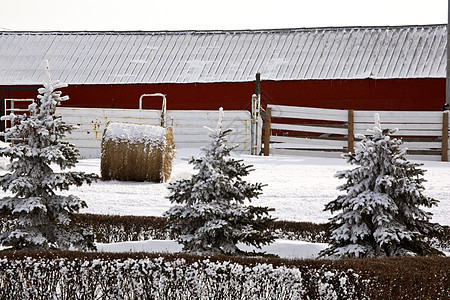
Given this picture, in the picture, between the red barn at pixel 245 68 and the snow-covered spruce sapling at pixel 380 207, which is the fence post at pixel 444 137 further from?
the snow-covered spruce sapling at pixel 380 207

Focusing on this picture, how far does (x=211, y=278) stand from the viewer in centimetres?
739

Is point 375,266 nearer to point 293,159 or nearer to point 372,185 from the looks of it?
point 372,185

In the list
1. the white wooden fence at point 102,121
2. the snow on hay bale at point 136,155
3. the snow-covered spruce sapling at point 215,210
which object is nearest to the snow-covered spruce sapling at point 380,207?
the snow-covered spruce sapling at point 215,210

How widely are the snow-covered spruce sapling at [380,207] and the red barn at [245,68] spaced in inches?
857

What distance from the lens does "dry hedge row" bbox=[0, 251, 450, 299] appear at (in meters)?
7.30

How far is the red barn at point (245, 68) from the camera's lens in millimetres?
30656

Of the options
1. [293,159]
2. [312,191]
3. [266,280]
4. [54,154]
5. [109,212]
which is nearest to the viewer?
[266,280]

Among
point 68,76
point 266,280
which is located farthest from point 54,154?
point 68,76

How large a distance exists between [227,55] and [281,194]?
18.3 meters

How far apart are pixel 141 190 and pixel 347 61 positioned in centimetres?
1698

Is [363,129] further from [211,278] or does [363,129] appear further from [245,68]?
[211,278]

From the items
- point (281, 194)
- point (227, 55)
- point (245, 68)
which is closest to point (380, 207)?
point (281, 194)

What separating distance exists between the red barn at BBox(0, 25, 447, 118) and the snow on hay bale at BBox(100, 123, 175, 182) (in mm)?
13869

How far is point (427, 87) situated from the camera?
99.2 ft
